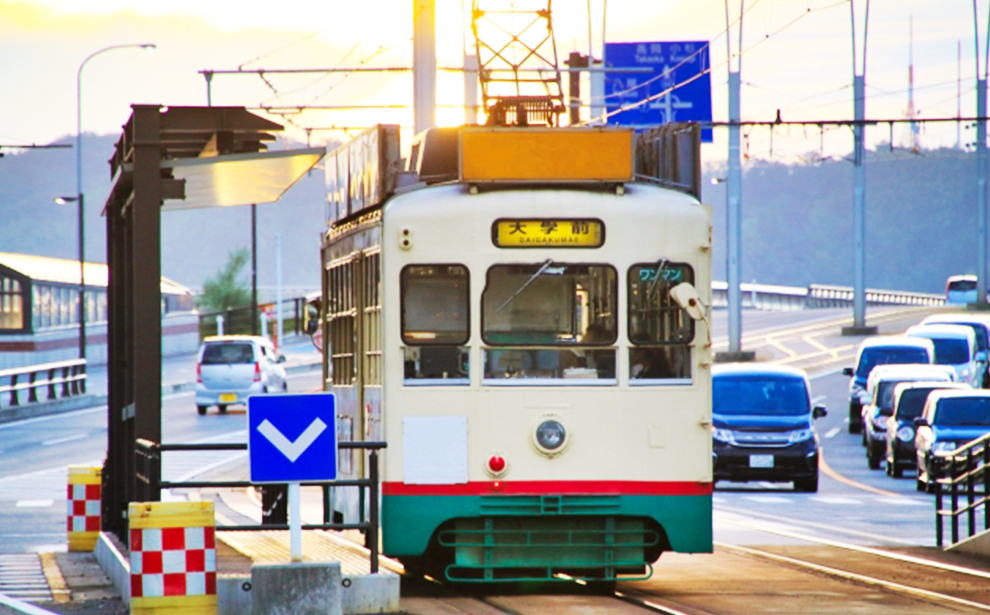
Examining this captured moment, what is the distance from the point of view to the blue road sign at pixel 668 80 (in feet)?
140

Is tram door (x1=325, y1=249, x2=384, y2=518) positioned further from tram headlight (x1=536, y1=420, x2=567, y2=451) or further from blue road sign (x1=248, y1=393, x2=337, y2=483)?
blue road sign (x1=248, y1=393, x2=337, y2=483)

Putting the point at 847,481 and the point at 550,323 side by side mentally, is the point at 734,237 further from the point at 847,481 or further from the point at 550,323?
the point at 550,323

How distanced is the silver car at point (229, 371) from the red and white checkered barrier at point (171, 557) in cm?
2988

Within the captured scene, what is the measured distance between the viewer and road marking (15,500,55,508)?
2234 centimetres

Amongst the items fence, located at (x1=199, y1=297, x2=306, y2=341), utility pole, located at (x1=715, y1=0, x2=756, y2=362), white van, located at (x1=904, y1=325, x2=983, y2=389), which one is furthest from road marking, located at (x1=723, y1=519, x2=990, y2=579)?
fence, located at (x1=199, y1=297, x2=306, y2=341)

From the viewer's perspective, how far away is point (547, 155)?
11.5m

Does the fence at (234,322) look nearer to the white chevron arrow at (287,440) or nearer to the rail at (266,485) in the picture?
the rail at (266,485)

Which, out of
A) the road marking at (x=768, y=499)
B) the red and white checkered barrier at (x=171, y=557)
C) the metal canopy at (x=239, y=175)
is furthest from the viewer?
the road marking at (x=768, y=499)

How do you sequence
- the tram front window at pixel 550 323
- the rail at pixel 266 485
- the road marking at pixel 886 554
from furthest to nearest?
the road marking at pixel 886 554
the tram front window at pixel 550 323
the rail at pixel 266 485

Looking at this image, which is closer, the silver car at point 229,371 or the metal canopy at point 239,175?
the metal canopy at point 239,175

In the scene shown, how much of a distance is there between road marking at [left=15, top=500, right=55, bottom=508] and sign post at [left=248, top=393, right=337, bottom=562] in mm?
13017

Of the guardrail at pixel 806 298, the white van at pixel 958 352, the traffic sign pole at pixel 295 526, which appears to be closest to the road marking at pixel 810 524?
the traffic sign pole at pixel 295 526

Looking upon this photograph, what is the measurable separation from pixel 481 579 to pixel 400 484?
82 cm

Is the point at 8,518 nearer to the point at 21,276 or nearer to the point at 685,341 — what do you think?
the point at 685,341
